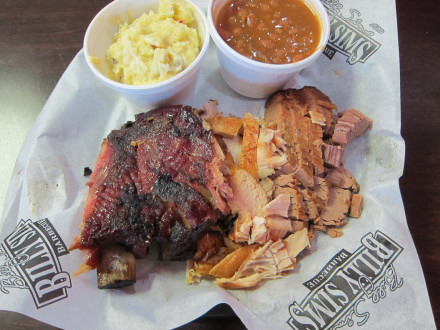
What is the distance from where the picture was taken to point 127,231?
188 centimetres

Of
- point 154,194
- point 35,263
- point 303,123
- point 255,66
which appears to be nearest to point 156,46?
point 255,66

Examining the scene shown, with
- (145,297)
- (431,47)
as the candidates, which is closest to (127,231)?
(145,297)

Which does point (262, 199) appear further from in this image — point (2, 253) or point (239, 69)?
point (2, 253)

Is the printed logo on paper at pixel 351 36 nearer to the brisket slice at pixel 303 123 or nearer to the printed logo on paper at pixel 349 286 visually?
the brisket slice at pixel 303 123

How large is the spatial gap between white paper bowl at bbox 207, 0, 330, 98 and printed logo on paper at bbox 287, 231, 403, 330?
3.82 ft

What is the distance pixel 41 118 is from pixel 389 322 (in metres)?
2.45

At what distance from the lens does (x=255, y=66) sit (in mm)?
2223

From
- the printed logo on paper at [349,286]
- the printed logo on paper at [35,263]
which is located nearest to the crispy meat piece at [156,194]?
the printed logo on paper at [35,263]

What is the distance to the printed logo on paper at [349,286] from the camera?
5.99 ft

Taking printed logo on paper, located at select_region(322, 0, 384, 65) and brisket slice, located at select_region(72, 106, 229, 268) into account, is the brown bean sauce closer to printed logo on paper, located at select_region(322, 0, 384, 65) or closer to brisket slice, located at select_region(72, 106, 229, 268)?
printed logo on paper, located at select_region(322, 0, 384, 65)

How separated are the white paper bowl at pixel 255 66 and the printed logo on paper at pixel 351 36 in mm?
375

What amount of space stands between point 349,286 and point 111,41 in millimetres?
2143

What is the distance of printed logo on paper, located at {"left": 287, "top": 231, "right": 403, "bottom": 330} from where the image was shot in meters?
1.83

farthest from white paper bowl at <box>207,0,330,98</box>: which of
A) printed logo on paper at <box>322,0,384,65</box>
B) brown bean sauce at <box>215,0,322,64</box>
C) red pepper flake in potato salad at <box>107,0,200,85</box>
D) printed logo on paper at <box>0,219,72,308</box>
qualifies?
printed logo on paper at <box>0,219,72,308</box>
